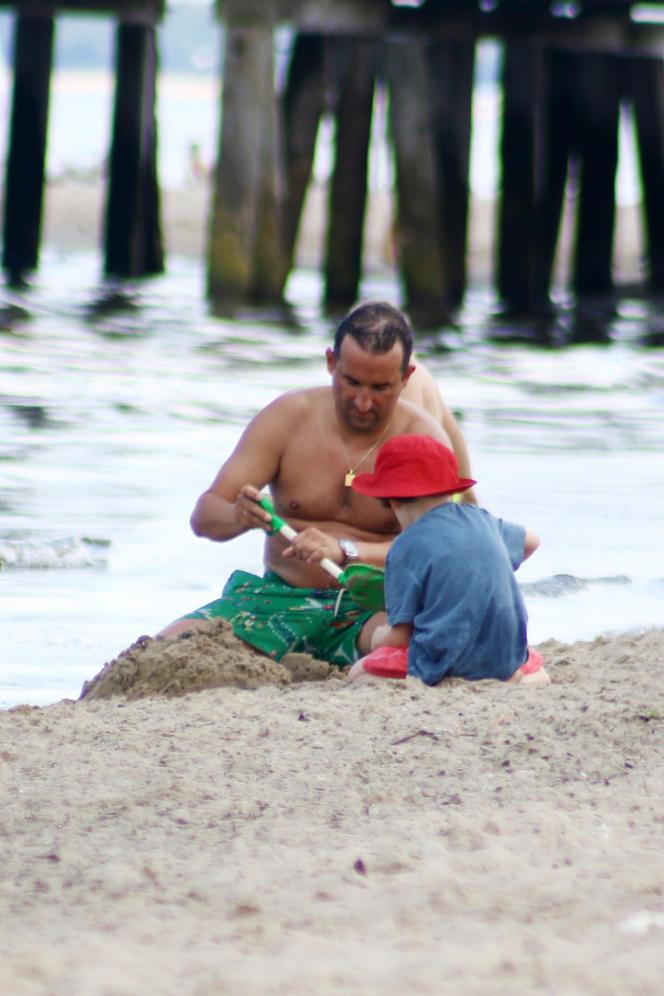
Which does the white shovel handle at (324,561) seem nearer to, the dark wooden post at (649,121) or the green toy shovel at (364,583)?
the green toy shovel at (364,583)

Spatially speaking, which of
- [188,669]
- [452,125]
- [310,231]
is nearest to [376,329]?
[188,669]

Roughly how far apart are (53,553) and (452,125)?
10.1 m

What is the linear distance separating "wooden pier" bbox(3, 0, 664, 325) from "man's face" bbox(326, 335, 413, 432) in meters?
8.15

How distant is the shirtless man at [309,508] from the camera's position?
4250 millimetres

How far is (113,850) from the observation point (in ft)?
8.95

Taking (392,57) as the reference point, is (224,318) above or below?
below

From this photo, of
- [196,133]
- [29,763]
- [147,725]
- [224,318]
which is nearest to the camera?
[29,763]

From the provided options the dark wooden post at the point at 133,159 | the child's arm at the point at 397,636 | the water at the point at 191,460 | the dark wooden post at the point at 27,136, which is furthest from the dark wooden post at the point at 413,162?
the child's arm at the point at 397,636

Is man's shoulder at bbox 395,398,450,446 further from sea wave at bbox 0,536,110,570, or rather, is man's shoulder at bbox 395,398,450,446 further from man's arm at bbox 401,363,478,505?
sea wave at bbox 0,536,110,570

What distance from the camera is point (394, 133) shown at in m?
13.2

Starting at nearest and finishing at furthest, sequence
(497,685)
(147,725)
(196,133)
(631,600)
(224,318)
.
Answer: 1. (147,725)
2. (497,685)
3. (631,600)
4. (224,318)
5. (196,133)

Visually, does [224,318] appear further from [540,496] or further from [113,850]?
[113,850]

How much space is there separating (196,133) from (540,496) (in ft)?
232

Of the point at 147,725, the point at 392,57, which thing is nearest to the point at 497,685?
the point at 147,725
